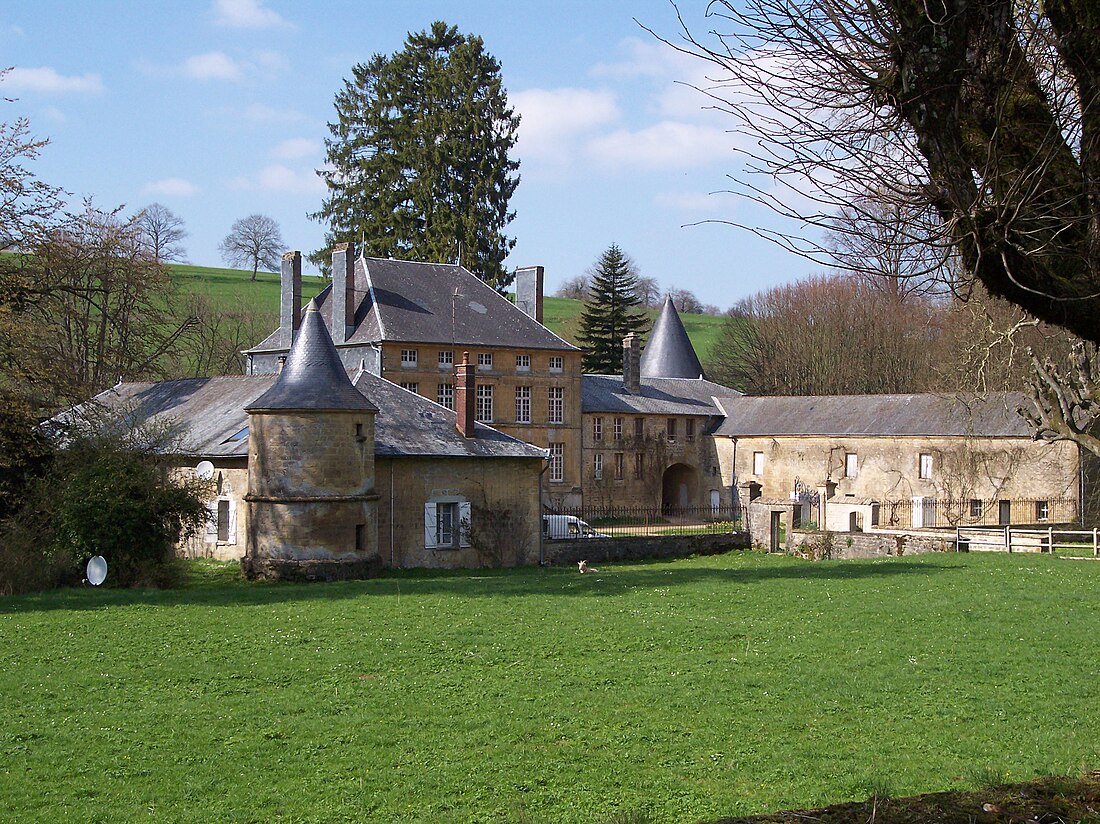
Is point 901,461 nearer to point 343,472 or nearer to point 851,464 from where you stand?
point 851,464

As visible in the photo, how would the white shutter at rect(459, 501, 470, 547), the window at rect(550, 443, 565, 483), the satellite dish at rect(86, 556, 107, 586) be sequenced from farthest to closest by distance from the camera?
the window at rect(550, 443, 565, 483), the white shutter at rect(459, 501, 470, 547), the satellite dish at rect(86, 556, 107, 586)

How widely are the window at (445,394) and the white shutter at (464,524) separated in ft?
47.5

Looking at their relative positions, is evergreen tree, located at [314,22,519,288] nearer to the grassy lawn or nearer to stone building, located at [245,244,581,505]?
stone building, located at [245,244,581,505]

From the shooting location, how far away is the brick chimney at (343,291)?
4259 centimetres

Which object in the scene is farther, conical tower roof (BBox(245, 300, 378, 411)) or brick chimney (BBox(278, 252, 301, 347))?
brick chimney (BBox(278, 252, 301, 347))

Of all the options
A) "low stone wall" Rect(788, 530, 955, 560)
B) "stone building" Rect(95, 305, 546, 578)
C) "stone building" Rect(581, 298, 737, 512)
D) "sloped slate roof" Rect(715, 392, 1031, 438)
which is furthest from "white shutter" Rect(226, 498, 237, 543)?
"sloped slate roof" Rect(715, 392, 1031, 438)

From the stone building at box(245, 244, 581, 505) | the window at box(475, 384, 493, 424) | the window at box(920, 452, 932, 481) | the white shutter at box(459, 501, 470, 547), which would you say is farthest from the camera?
the window at box(475, 384, 493, 424)

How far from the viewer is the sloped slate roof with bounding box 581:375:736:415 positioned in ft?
157

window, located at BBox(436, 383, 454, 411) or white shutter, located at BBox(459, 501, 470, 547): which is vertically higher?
window, located at BBox(436, 383, 454, 411)

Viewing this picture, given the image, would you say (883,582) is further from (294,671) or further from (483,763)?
(483,763)

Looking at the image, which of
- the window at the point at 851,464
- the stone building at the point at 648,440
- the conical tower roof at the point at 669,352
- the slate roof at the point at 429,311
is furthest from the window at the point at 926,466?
the conical tower roof at the point at 669,352

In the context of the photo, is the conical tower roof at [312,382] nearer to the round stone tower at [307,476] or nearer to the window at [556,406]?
the round stone tower at [307,476]

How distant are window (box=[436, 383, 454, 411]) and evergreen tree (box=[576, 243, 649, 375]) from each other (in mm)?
19245

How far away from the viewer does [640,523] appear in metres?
43.2
